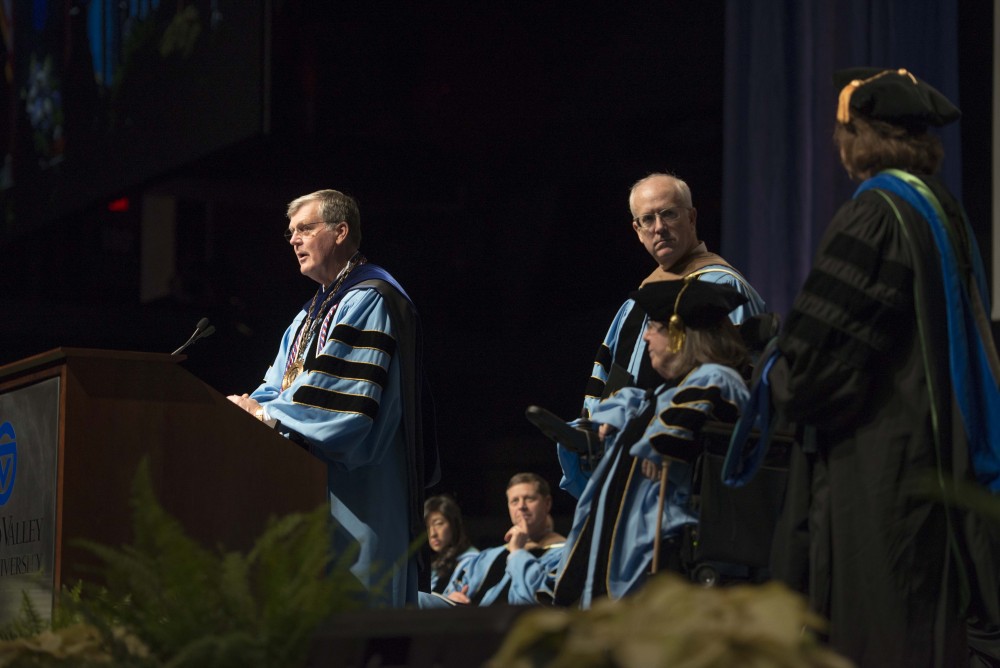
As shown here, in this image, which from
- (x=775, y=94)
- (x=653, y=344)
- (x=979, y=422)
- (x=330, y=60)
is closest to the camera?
(x=979, y=422)

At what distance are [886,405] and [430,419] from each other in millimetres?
1980

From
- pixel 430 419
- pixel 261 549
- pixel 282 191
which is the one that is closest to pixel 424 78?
pixel 282 191

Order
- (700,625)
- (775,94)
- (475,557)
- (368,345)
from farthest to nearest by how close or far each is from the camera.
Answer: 1. (475,557)
2. (775,94)
3. (368,345)
4. (700,625)

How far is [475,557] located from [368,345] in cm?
325

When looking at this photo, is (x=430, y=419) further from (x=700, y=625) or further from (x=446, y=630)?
(x=700, y=625)

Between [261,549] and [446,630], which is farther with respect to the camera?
[261,549]

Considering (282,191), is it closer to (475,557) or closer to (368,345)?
(475,557)

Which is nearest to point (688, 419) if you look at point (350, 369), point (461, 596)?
point (350, 369)

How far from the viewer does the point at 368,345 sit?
4.39 metres

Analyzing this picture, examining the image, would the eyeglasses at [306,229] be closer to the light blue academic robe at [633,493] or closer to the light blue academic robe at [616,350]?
the light blue academic robe at [616,350]

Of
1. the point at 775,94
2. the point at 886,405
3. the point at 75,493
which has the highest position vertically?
the point at 775,94

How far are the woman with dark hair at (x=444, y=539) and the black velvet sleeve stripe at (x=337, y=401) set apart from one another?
3.38 m

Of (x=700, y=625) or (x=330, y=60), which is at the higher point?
(x=330, y=60)

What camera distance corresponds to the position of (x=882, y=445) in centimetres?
286
